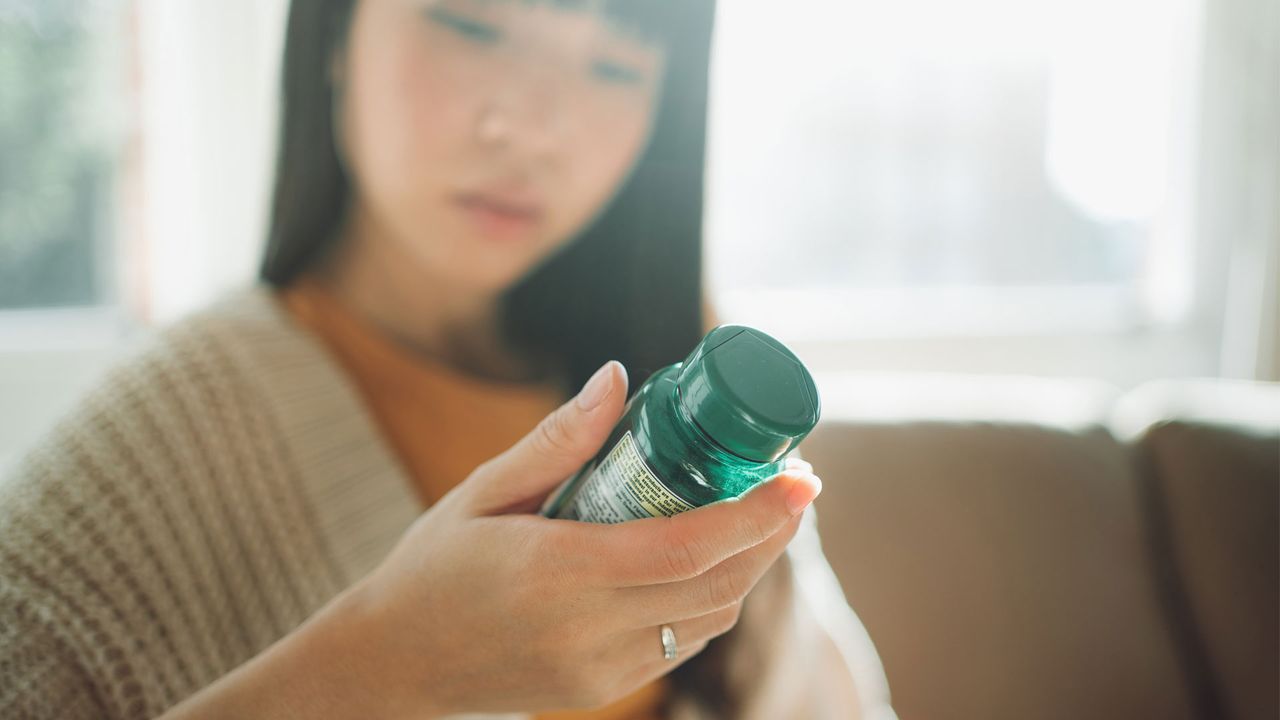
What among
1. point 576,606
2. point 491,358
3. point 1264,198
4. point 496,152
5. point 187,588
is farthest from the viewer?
point 1264,198

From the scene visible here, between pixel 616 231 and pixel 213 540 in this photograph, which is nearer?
pixel 213 540

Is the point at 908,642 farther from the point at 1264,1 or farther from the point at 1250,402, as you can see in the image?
the point at 1264,1

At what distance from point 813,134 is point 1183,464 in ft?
2.95

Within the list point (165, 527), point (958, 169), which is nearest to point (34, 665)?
point (165, 527)

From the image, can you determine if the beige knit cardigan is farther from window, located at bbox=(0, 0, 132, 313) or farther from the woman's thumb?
window, located at bbox=(0, 0, 132, 313)

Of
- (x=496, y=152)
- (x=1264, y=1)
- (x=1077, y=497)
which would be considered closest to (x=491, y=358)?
(x=496, y=152)

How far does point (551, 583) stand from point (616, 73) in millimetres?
469

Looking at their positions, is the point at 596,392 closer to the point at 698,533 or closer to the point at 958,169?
the point at 698,533

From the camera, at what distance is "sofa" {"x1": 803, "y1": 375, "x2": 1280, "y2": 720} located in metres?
0.94

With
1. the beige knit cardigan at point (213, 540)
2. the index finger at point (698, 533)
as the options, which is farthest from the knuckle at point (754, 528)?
the beige knit cardigan at point (213, 540)

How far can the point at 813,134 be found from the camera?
5.28ft

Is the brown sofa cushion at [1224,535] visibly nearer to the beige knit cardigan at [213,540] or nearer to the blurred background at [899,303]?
the blurred background at [899,303]

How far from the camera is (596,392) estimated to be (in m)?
0.30

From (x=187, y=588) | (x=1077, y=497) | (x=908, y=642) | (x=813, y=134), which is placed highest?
(x=813, y=134)
